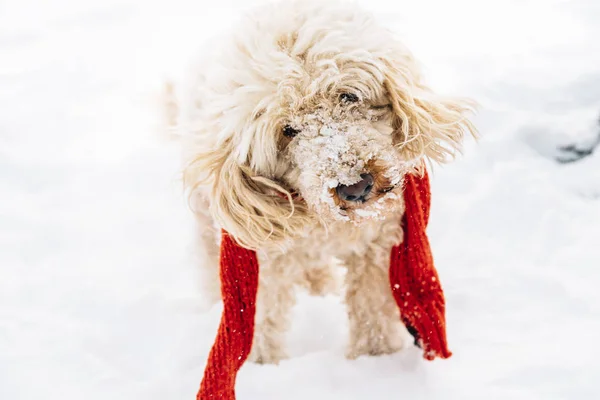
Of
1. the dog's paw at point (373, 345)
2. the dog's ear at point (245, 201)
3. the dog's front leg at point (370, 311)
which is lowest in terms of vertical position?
the dog's paw at point (373, 345)

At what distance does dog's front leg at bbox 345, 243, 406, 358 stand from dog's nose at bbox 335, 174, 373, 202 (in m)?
0.66

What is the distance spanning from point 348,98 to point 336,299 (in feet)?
4.26

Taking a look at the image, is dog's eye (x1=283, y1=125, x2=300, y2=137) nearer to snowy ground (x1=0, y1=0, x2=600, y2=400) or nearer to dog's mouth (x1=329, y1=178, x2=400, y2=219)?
dog's mouth (x1=329, y1=178, x2=400, y2=219)

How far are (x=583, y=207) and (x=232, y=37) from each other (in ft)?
5.84

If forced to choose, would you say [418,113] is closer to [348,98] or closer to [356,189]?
[348,98]

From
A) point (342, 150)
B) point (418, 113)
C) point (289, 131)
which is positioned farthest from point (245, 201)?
point (418, 113)

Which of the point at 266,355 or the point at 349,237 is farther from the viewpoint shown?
the point at 266,355

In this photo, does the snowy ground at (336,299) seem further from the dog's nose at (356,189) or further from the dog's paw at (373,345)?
the dog's nose at (356,189)

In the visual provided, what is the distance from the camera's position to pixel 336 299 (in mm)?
3234

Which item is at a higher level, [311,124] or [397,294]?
[311,124]

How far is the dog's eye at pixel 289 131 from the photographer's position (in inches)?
86.4

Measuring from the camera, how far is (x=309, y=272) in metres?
3.14

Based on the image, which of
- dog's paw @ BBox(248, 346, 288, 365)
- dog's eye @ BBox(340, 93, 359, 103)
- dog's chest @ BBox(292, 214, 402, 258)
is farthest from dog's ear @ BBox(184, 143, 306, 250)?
dog's paw @ BBox(248, 346, 288, 365)

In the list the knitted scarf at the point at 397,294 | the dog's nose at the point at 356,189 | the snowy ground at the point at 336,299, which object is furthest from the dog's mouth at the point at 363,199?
the snowy ground at the point at 336,299
